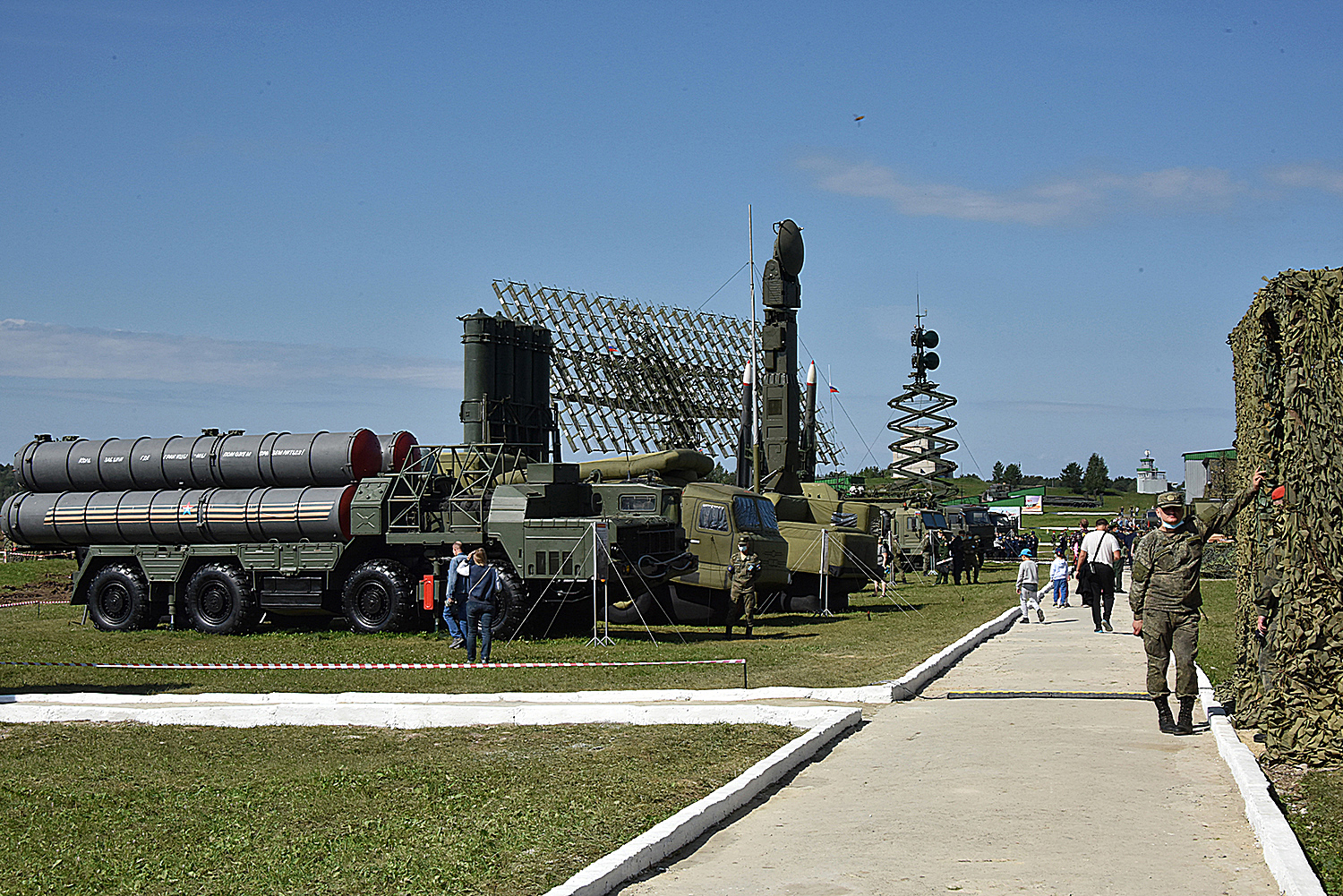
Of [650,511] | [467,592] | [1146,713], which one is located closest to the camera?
[1146,713]

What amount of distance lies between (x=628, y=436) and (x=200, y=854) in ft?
140

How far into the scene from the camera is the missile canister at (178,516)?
2003cm

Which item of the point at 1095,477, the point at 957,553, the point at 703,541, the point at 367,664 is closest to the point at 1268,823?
the point at 367,664

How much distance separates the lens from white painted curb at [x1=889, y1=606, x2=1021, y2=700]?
1229cm

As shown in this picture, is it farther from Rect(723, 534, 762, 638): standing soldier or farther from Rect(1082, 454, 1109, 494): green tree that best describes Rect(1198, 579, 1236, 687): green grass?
Rect(1082, 454, 1109, 494): green tree

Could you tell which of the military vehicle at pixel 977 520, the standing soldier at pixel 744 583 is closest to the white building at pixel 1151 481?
the military vehicle at pixel 977 520

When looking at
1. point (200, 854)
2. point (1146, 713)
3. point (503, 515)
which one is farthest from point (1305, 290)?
point (503, 515)

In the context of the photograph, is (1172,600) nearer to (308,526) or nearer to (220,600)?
(308,526)

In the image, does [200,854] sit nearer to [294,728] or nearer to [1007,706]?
[294,728]

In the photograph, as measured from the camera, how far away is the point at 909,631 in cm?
1947

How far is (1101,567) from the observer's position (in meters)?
20.3

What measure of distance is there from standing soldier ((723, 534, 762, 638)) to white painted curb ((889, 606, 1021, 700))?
2.96m

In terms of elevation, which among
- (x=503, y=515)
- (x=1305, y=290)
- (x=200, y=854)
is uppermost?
(x=1305, y=290)

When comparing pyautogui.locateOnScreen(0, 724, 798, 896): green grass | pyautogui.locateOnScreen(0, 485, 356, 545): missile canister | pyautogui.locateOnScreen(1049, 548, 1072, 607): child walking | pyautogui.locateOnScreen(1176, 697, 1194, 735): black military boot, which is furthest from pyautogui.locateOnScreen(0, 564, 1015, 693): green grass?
pyautogui.locateOnScreen(1176, 697, 1194, 735): black military boot
